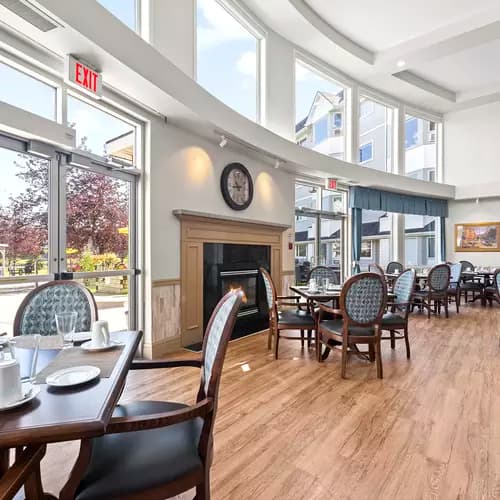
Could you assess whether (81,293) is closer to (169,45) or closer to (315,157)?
(169,45)

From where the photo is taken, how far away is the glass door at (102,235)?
3244mm

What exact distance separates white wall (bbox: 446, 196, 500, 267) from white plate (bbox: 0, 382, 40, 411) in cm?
1028

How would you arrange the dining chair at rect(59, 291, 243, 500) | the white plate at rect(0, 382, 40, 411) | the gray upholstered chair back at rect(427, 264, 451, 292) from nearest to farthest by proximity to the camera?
the white plate at rect(0, 382, 40, 411) < the dining chair at rect(59, 291, 243, 500) < the gray upholstered chair back at rect(427, 264, 451, 292)

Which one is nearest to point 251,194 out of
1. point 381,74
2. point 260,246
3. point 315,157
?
point 260,246

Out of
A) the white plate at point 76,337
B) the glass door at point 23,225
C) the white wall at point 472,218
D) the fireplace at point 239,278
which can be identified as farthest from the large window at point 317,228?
the white plate at point 76,337

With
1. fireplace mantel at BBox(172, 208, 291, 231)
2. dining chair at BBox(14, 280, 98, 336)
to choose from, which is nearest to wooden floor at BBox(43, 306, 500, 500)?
dining chair at BBox(14, 280, 98, 336)

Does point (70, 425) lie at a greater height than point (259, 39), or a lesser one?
lesser

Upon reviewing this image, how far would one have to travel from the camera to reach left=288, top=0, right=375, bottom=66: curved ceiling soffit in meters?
5.21

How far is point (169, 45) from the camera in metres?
3.82

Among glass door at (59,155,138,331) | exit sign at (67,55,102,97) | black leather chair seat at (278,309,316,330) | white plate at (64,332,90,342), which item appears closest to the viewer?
white plate at (64,332,90,342)

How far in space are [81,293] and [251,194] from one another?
11.5 feet

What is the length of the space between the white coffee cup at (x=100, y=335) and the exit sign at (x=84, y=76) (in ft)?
6.60

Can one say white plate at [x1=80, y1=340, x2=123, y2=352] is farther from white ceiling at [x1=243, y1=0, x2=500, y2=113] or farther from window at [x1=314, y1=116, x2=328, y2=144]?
window at [x1=314, y1=116, x2=328, y2=144]

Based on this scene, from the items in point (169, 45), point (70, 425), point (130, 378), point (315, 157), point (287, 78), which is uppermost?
point (287, 78)
